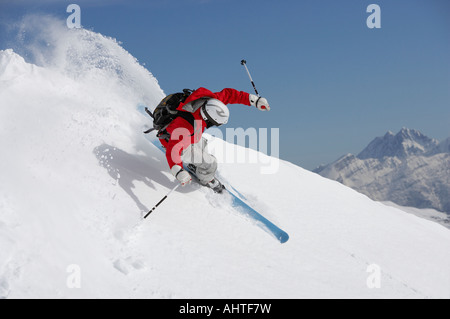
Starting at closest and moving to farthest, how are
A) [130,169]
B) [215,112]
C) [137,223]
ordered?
1. [137,223]
2. [215,112]
3. [130,169]

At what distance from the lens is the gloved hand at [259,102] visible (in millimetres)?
7258

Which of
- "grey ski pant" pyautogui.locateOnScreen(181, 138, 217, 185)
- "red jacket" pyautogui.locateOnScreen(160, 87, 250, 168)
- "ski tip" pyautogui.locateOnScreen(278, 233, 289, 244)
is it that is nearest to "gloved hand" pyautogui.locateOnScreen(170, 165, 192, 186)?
"red jacket" pyautogui.locateOnScreen(160, 87, 250, 168)

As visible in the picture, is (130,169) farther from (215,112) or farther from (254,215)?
(254,215)

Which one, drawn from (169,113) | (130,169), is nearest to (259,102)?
(169,113)

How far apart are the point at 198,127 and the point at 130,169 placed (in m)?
1.56

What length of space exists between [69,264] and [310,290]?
119 inches

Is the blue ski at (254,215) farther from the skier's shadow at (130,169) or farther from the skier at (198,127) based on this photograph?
the skier's shadow at (130,169)

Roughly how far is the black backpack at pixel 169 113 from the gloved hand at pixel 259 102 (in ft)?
3.93

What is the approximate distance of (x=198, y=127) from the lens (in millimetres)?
6844

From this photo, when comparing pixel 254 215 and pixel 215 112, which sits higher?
pixel 215 112

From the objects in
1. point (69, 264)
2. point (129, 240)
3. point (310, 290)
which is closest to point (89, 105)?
point (129, 240)

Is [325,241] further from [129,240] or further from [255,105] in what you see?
[129,240]

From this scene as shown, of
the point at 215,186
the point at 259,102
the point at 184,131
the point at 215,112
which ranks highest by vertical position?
the point at 259,102
